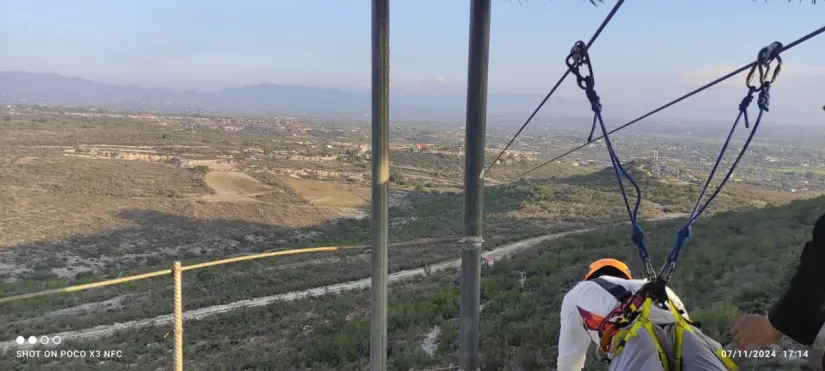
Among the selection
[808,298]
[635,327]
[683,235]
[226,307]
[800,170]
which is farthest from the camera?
[800,170]

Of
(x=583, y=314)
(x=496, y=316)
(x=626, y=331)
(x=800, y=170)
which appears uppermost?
(x=626, y=331)

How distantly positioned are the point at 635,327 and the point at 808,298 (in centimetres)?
53

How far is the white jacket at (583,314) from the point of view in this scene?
231 cm

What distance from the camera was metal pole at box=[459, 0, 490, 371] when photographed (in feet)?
8.89

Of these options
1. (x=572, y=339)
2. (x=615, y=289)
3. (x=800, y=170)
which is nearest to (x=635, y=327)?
(x=615, y=289)

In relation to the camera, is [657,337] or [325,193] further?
[325,193]

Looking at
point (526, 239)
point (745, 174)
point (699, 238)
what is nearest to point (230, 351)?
point (699, 238)

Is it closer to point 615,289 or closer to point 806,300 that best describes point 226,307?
point 615,289

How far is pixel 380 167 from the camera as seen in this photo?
2.82 meters

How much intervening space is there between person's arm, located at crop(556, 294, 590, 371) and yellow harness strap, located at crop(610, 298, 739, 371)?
50 centimetres

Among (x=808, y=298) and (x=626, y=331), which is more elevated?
(x=808, y=298)

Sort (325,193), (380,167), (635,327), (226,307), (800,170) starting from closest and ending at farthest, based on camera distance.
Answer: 1. (635,327)
2. (380,167)
3. (226,307)
4. (800,170)
5. (325,193)

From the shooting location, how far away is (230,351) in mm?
9078

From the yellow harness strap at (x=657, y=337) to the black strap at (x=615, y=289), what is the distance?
20cm
